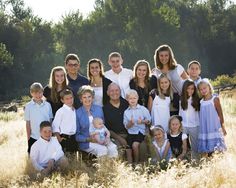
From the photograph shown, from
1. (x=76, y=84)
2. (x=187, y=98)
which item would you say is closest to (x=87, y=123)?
(x=76, y=84)

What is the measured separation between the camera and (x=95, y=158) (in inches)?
286

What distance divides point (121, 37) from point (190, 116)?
37.4 metres

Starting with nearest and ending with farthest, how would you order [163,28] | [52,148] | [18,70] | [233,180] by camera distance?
[233,180] → [52,148] → [18,70] → [163,28]

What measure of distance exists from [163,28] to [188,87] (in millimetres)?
35880

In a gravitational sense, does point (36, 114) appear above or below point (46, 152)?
above

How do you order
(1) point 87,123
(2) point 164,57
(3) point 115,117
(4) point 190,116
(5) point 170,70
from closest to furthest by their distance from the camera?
(1) point 87,123
(3) point 115,117
(4) point 190,116
(2) point 164,57
(5) point 170,70

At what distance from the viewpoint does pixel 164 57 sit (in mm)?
7980

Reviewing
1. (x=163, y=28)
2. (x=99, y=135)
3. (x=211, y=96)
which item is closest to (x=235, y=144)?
(x=211, y=96)

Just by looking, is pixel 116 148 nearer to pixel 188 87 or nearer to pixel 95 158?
pixel 95 158

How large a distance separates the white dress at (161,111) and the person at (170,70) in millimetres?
195

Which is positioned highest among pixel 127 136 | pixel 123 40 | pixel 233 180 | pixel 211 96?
pixel 123 40

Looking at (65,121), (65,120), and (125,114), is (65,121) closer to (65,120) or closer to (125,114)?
(65,120)

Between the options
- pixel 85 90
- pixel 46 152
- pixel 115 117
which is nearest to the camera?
pixel 46 152

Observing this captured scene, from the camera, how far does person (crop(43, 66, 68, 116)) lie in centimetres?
738
